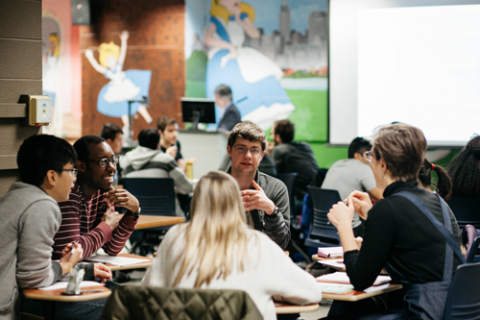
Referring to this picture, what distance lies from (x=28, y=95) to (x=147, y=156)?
2124 millimetres

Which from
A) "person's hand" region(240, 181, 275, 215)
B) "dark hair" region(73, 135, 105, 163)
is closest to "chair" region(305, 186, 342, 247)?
"person's hand" region(240, 181, 275, 215)

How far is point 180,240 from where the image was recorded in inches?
67.9

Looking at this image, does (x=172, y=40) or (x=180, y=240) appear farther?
(x=172, y=40)

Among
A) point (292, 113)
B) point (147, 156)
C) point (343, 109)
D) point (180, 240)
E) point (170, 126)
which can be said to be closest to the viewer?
point (180, 240)

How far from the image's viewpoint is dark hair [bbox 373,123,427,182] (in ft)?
6.77

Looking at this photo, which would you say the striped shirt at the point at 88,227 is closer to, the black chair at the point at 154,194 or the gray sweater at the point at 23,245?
the gray sweater at the point at 23,245

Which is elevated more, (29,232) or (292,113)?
(292,113)

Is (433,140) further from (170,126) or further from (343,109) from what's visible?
(170,126)

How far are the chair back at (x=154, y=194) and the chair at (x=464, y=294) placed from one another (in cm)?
311

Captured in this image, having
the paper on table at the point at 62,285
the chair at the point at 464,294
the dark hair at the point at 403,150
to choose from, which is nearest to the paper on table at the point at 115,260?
the paper on table at the point at 62,285

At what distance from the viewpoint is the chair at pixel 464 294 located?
6.26 ft

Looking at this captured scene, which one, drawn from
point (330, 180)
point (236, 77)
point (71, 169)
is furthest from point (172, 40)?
point (71, 169)

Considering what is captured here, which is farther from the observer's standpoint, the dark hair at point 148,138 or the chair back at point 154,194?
the dark hair at point 148,138

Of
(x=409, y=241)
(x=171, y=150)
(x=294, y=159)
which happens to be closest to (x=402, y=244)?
(x=409, y=241)
